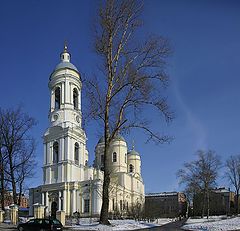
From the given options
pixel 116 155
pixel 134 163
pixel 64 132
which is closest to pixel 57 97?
pixel 64 132

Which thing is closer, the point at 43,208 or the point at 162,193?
the point at 43,208

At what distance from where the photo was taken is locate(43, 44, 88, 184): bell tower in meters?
66.4

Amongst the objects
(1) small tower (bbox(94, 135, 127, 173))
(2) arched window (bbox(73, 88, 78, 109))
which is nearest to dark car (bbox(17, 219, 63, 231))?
(2) arched window (bbox(73, 88, 78, 109))

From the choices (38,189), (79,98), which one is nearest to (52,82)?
(79,98)

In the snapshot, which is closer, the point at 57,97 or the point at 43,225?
the point at 43,225

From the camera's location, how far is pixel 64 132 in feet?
219

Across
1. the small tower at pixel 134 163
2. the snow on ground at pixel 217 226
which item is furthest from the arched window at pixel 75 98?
the snow on ground at pixel 217 226

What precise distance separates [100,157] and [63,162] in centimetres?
2023

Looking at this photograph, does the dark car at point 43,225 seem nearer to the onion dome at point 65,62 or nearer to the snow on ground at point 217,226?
the snow on ground at point 217,226

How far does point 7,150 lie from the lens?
4234cm

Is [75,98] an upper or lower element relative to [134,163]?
upper

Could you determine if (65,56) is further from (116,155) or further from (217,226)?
(217,226)

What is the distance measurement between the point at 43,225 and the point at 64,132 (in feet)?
136

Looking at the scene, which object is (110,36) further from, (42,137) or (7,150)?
(42,137)
